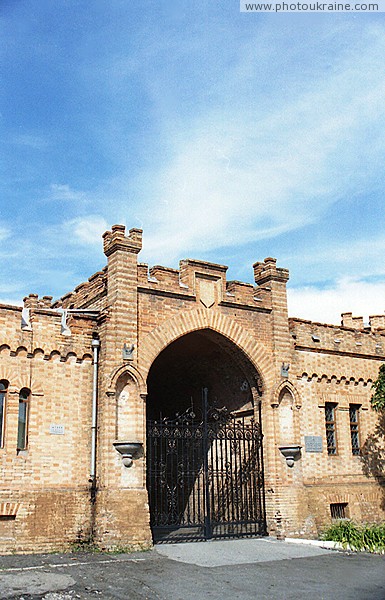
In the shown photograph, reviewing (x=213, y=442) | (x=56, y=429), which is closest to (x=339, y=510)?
(x=213, y=442)

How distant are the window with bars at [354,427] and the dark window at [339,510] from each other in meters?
1.52

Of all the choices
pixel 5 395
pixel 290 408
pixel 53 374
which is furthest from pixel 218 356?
pixel 5 395

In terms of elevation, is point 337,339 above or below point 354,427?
above

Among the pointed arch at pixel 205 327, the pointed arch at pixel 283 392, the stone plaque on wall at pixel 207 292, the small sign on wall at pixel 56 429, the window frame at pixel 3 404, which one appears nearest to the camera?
the window frame at pixel 3 404

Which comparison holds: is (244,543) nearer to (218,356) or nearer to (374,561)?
(374,561)

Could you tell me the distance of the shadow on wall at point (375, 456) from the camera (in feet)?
60.1

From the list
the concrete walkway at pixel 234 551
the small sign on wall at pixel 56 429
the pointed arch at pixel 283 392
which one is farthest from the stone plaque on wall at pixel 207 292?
the concrete walkway at pixel 234 551

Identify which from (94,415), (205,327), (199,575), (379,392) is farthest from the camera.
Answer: (379,392)

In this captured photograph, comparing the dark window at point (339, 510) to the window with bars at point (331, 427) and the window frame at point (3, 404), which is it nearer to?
the window with bars at point (331, 427)

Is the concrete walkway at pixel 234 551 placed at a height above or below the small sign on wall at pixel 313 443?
below

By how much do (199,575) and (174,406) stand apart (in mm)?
8805

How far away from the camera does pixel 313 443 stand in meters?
17.2

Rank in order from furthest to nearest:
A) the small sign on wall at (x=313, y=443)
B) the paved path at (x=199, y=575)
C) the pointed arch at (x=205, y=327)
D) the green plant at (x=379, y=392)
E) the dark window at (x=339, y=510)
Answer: the green plant at (x=379, y=392) < the dark window at (x=339, y=510) < the small sign on wall at (x=313, y=443) < the pointed arch at (x=205, y=327) < the paved path at (x=199, y=575)

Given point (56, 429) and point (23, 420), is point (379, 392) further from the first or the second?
point (23, 420)
